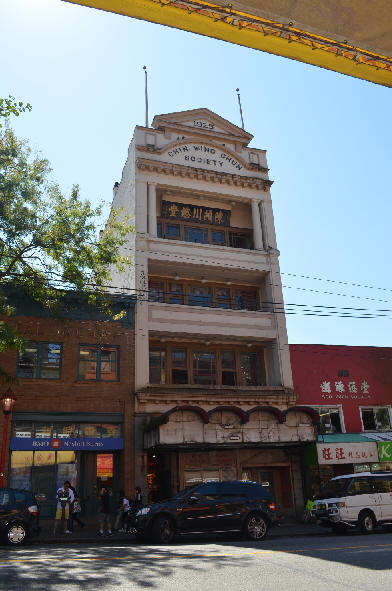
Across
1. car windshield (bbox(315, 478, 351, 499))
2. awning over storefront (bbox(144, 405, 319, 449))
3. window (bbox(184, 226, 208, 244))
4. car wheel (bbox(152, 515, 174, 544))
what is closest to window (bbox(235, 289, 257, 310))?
window (bbox(184, 226, 208, 244))

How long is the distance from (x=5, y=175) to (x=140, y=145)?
34.7ft

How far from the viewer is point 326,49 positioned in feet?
14.3

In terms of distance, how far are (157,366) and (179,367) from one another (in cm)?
114

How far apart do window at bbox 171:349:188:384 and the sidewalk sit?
7533mm

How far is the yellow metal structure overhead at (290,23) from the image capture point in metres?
3.99

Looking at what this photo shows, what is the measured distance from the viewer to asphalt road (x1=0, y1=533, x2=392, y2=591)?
23.7 feet

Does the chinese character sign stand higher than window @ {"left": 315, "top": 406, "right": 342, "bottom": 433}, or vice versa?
the chinese character sign

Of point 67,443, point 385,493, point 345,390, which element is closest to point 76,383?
point 67,443

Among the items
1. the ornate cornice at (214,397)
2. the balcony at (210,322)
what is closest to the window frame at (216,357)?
the ornate cornice at (214,397)

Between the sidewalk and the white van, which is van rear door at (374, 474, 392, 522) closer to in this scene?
the white van

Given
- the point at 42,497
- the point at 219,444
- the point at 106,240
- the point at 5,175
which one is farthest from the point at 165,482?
the point at 5,175

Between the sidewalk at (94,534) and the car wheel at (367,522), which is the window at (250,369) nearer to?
the sidewalk at (94,534)

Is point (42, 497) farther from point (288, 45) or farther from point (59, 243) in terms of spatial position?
point (288, 45)

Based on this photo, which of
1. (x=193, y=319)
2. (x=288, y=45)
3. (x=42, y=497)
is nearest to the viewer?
(x=288, y=45)
